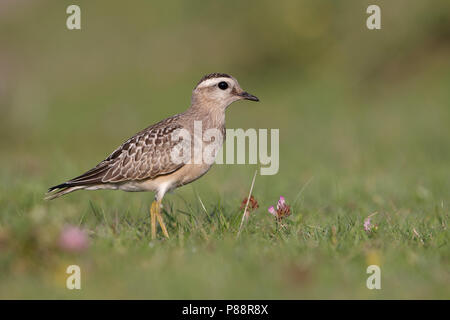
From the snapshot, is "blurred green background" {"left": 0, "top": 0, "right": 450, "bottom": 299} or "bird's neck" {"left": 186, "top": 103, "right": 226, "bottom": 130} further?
"bird's neck" {"left": 186, "top": 103, "right": 226, "bottom": 130}

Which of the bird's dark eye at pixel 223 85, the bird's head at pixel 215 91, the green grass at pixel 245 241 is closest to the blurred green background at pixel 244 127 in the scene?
the green grass at pixel 245 241

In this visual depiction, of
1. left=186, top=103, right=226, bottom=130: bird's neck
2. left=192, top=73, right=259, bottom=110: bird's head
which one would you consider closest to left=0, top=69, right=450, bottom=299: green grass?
left=186, top=103, right=226, bottom=130: bird's neck

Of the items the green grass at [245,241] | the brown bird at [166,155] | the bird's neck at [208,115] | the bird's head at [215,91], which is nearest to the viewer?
the green grass at [245,241]

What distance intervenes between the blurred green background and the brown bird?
390 mm

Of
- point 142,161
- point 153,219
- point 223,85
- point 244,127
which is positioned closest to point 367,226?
point 153,219

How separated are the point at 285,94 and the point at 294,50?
8.28 ft

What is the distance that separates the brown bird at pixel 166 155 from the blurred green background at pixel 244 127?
0.39 metres

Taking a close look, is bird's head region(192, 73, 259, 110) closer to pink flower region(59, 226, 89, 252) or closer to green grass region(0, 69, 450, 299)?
green grass region(0, 69, 450, 299)

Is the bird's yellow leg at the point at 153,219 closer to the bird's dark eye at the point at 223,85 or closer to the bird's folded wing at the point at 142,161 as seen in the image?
the bird's folded wing at the point at 142,161

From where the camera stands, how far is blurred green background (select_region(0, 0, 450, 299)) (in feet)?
16.9

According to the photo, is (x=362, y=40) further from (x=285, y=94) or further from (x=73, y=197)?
(x=73, y=197)

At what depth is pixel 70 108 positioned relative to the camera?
19406mm

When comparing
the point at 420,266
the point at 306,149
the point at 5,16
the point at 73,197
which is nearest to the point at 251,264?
the point at 420,266

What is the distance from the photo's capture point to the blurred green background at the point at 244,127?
203 inches
